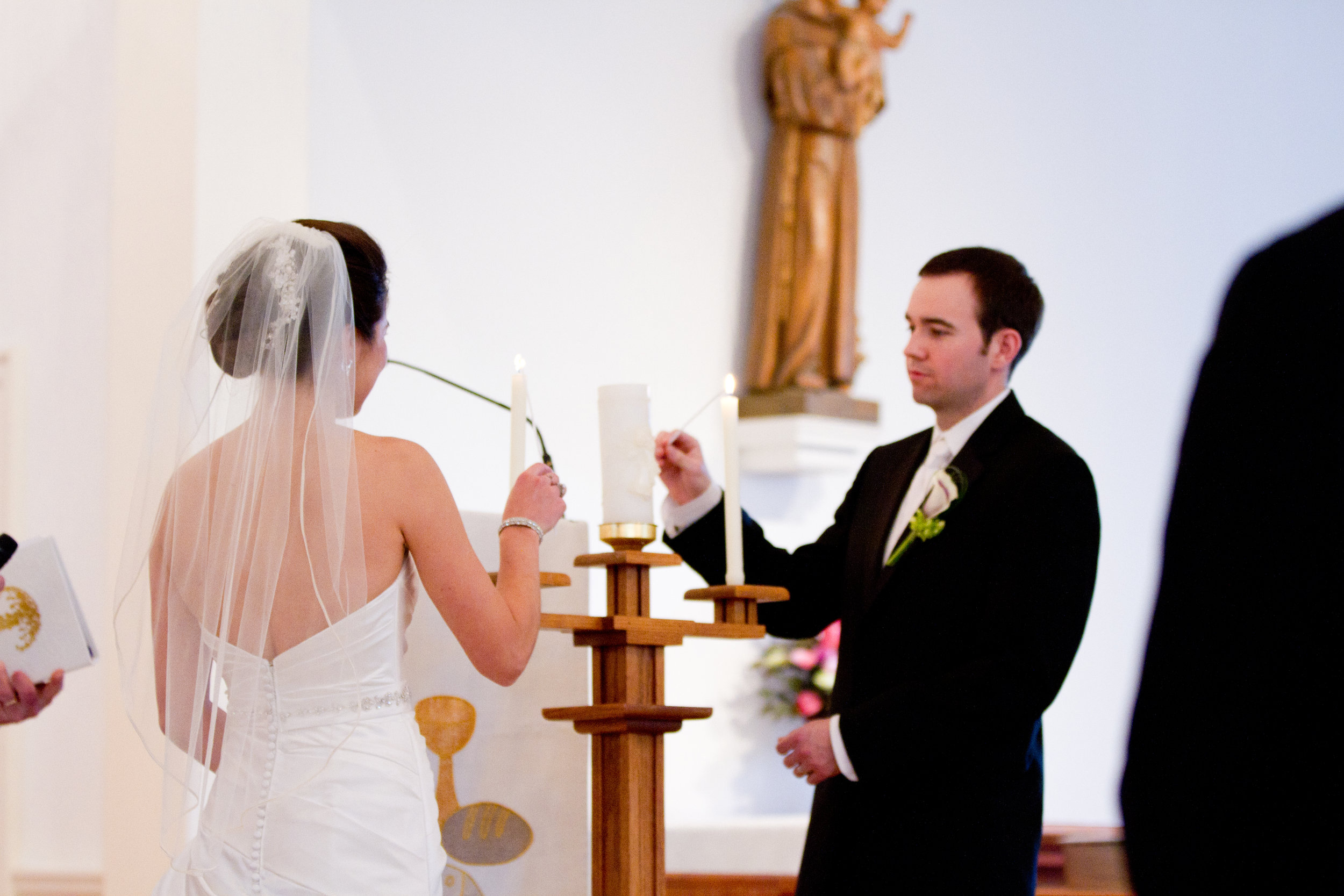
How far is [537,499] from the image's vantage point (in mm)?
2041

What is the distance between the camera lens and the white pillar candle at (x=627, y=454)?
2.22m

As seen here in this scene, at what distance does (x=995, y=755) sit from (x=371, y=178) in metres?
2.29

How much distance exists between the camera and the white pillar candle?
2.22m

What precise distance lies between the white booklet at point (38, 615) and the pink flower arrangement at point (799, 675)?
8.38 feet

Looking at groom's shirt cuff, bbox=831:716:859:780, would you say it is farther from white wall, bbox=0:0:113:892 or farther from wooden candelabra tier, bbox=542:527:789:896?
white wall, bbox=0:0:113:892

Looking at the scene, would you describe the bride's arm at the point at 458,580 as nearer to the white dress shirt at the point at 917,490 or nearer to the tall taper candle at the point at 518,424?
the tall taper candle at the point at 518,424

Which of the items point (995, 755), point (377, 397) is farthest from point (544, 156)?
point (995, 755)

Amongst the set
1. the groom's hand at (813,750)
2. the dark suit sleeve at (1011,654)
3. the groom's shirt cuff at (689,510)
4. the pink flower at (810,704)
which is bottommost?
the pink flower at (810,704)

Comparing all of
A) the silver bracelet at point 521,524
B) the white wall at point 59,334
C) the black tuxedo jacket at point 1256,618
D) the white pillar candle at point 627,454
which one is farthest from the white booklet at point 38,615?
the black tuxedo jacket at point 1256,618

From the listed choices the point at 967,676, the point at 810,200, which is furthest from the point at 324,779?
the point at 810,200

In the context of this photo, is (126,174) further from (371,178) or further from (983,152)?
(983,152)

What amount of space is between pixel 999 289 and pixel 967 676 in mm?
787

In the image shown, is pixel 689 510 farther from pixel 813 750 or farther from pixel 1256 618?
pixel 1256 618

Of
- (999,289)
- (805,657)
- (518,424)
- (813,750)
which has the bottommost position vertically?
(805,657)
